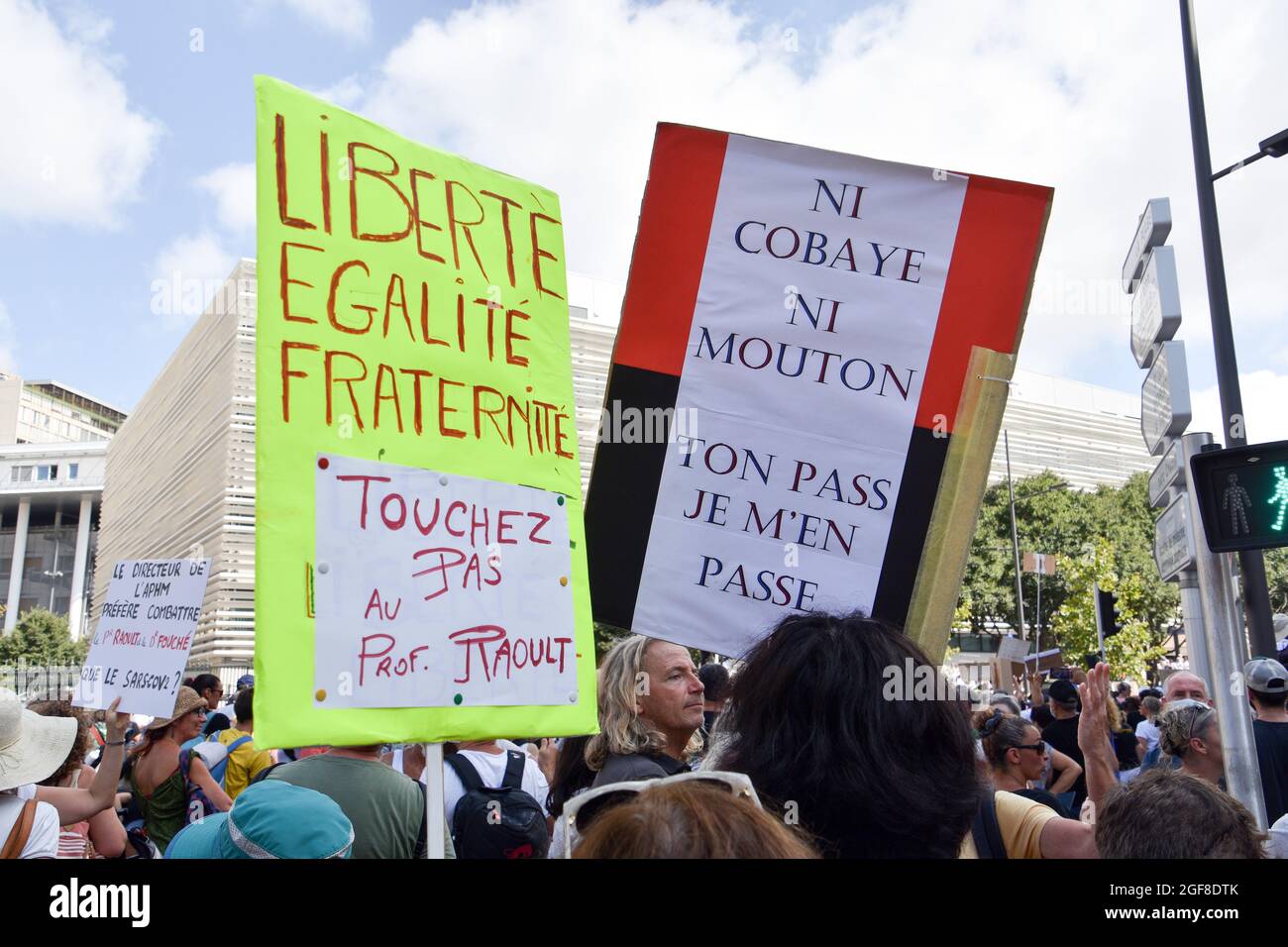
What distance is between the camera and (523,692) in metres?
2.30

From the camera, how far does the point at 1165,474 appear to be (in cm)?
398

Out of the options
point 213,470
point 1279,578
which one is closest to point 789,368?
point 213,470

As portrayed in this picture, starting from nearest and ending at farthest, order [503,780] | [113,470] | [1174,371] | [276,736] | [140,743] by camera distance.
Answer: [276,736] < [1174,371] < [503,780] < [140,743] < [113,470]

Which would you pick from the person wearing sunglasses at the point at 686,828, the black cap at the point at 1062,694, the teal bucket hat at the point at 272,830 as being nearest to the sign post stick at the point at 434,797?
the teal bucket hat at the point at 272,830

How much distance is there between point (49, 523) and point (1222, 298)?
335ft

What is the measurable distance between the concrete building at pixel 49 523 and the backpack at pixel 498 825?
91.9m

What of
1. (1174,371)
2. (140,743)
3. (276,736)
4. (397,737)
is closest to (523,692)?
(397,737)

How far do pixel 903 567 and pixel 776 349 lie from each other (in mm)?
744

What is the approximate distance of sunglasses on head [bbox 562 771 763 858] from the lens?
146 cm

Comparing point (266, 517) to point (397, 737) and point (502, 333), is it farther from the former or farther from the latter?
point (502, 333)

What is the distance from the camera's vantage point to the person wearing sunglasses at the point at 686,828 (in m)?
1.32

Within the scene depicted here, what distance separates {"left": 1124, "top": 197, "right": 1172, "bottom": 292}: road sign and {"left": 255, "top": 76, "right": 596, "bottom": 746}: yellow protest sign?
2.53 m

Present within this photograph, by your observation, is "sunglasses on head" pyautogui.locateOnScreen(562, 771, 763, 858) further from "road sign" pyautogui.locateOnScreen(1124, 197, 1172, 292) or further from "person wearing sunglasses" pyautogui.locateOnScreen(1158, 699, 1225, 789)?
"person wearing sunglasses" pyautogui.locateOnScreen(1158, 699, 1225, 789)

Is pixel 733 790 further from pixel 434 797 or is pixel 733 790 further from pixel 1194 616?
pixel 1194 616
